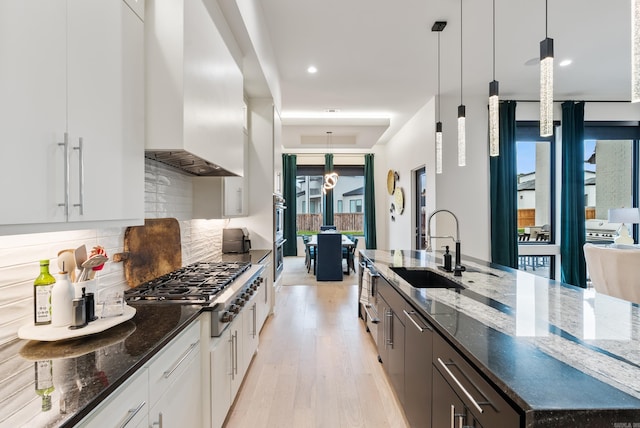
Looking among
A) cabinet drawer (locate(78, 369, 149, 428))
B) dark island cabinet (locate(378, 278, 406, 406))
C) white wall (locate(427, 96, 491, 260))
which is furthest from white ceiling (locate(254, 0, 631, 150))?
cabinet drawer (locate(78, 369, 149, 428))

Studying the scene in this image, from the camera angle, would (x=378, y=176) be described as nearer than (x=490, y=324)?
No

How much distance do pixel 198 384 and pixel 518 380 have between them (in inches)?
60.2

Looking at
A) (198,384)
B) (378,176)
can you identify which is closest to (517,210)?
(378,176)

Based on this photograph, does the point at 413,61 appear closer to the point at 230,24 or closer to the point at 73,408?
the point at 230,24

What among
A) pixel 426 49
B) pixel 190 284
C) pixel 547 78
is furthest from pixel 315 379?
pixel 426 49

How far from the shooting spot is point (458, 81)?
15.4ft

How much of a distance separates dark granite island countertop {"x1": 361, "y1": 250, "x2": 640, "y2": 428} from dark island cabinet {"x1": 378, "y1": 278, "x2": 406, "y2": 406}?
209 millimetres

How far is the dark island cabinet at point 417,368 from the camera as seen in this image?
1.54m

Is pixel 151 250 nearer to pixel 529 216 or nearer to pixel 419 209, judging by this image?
pixel 419 209

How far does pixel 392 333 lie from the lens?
231cm

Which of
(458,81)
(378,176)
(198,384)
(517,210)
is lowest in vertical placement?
(198,384)

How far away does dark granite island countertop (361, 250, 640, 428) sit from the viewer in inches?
31.1

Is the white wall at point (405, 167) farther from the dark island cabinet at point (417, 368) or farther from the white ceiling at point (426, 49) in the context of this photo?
A: the dark island cabinet at point (417, 368)

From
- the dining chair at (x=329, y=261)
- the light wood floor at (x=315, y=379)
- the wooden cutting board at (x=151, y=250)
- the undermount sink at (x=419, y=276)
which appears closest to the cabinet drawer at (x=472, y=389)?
the light wood floor at (x=315, y=379)
